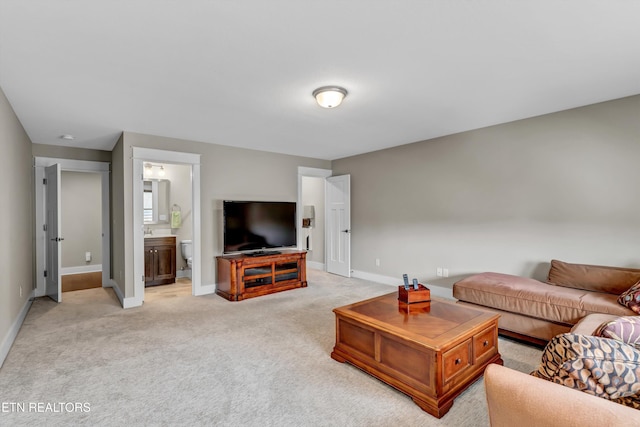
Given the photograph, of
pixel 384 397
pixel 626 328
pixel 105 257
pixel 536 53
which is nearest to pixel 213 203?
pixel 105 257

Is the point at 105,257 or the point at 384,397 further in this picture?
the point at 105,257

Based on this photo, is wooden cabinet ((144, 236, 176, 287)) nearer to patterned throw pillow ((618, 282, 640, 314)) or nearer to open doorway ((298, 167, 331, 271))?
open doorway ((298, 167, 331, 271))

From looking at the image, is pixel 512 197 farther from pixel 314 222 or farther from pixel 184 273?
pixel 184 273

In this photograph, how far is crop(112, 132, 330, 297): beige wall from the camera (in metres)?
4.12

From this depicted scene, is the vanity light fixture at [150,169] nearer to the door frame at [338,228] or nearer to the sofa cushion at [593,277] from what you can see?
the door frame at [338,228]

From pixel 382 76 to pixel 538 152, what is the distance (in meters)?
2.32

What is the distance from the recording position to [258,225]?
200 inches

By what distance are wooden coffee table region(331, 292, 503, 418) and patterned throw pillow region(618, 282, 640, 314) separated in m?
1.04

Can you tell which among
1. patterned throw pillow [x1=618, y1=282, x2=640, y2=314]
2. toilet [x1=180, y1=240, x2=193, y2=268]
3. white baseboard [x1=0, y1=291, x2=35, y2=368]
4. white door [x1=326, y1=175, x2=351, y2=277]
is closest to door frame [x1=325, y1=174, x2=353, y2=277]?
white door [x1=326, y1=175, x2=351, y2=277]

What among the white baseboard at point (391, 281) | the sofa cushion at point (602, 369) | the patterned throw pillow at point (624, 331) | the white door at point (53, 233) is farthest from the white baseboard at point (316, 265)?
the sofa cushion at point (602, 369)

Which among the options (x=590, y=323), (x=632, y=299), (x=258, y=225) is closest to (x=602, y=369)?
(x=590, y=323)

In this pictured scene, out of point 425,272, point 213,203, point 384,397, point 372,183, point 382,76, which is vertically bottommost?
point 384,397

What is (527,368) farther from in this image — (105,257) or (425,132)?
(105,257)

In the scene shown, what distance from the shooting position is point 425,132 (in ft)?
14.2
